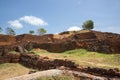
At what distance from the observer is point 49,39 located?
1288 inches

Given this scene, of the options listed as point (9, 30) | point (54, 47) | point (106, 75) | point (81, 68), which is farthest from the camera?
point (9, 30)

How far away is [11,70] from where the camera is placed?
11.8 m

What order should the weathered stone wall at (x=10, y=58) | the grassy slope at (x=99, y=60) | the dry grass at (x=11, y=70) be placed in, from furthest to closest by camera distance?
the weathered stone wall at (x=10, y=58)
the dry grass at (x=11, y=70)
the grassy slope at (x=99, y=60)

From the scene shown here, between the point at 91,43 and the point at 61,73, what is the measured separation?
10385mm

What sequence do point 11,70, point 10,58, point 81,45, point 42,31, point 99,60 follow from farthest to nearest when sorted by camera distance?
point 42,31 → point 81,45 → point 10,58 → point 11,70 → point 99,60

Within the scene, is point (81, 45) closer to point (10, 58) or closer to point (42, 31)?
point (10, 58)

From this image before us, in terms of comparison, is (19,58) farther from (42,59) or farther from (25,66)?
(42,59)

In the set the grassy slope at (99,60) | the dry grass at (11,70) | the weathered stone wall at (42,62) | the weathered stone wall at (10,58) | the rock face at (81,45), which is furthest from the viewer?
the rock face at (81,45)

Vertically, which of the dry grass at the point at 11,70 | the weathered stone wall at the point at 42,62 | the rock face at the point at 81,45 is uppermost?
the rock face at the point at 81,45

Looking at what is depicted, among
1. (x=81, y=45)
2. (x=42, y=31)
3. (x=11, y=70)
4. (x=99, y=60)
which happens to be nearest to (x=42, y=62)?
(x=11, y=70)

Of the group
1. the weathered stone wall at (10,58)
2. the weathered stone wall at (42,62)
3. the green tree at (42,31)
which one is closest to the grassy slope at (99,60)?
the weathered stone wall at (42,62)

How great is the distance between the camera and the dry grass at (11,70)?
10.8m

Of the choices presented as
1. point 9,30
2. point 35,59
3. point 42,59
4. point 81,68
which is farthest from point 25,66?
point 9,30

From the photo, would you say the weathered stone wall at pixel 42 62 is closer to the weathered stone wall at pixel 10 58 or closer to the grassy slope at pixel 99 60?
the weathered stone wall at pixel 10 58
